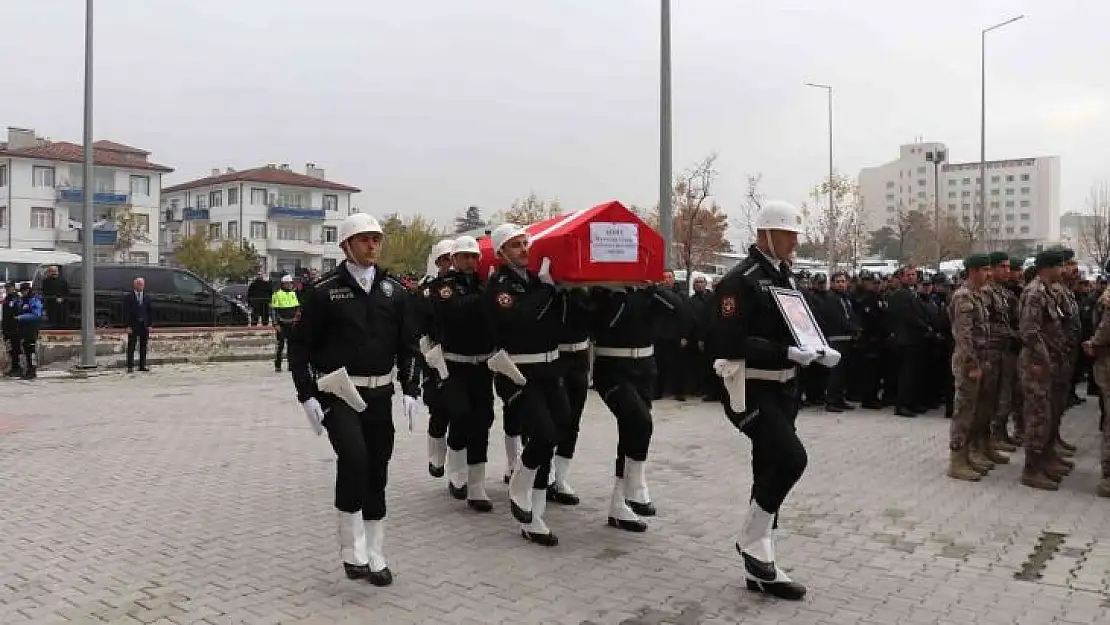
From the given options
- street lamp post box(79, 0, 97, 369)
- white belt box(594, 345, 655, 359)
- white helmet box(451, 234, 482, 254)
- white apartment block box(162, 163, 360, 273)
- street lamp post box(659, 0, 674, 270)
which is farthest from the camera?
white apartment block box(162, 163, 360, 273)

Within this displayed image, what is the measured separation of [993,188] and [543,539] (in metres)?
135

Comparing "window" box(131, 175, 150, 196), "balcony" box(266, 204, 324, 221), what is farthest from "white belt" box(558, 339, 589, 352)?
"balcony" box(266, 204, 324, 221)

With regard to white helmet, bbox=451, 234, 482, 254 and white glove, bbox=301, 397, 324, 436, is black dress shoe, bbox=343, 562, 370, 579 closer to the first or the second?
white glove, bbox=301, 397, 324, 436

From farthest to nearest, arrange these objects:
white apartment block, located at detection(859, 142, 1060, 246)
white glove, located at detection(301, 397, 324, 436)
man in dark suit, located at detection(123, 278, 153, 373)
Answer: white apartment block, located at detection(859, 142, 1060, 246), man in dark suit, located at detection(123, 278, 153, 373), white glove, located at detection(301, 397, 324, 436)

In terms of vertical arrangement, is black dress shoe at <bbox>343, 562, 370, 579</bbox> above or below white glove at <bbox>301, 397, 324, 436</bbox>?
below

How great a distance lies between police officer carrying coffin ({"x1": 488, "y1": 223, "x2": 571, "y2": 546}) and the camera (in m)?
6.07

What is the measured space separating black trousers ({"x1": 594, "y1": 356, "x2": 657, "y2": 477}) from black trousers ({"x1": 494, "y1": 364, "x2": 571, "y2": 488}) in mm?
382

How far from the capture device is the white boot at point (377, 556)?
5188 millimetres

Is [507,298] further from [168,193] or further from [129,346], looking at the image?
[168,193]

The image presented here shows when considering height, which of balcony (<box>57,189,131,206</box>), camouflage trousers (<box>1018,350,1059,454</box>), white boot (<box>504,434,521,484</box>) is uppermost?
balcony (<box>57,189,131,206</box>)

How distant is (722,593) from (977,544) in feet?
6.97

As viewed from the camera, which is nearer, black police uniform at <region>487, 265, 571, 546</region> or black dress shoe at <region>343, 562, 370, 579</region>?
black dress shoe at <region>343, 562, 370, 579</region>

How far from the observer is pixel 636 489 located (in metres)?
6.69

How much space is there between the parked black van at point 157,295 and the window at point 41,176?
4616 cm
